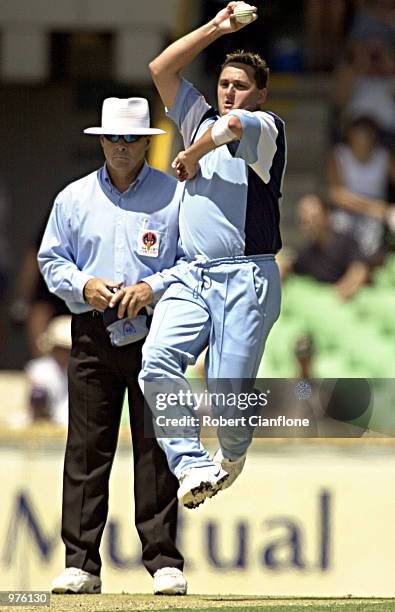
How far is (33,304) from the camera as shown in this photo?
12.4 meters

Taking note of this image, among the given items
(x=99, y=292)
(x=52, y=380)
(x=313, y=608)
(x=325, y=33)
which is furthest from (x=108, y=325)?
(x=325, y=33)

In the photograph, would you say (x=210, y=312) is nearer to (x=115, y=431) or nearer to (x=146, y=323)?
(x=146, y=323)

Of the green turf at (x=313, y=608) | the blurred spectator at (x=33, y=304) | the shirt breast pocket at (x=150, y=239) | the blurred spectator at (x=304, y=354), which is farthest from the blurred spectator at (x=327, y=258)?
the green turf at (x=313, y=608)

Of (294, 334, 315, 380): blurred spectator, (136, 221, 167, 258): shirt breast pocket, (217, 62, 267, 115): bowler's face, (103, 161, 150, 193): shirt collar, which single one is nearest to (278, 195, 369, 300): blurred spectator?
(294, 334, 315, 380): blurred spectator

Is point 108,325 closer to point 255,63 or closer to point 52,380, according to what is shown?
point 255,63

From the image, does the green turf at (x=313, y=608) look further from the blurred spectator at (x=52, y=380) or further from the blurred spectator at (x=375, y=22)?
the blurred spectator at (x=375, y=22)

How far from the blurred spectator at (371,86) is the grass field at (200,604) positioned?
639 cm

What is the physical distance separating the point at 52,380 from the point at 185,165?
15.7 ft

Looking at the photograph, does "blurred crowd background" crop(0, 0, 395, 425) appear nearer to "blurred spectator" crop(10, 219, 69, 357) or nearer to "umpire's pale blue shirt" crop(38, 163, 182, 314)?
"blurred spectator" crop(10, 219, 69, 357)

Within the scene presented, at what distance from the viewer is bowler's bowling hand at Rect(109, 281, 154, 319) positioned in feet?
19.8

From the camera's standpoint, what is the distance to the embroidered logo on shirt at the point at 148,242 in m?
6.18

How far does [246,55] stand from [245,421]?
135 centimetres

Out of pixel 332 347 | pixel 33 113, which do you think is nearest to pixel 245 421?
pixel 332 347

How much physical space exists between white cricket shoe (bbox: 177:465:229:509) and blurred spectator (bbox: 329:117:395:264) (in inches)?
223
